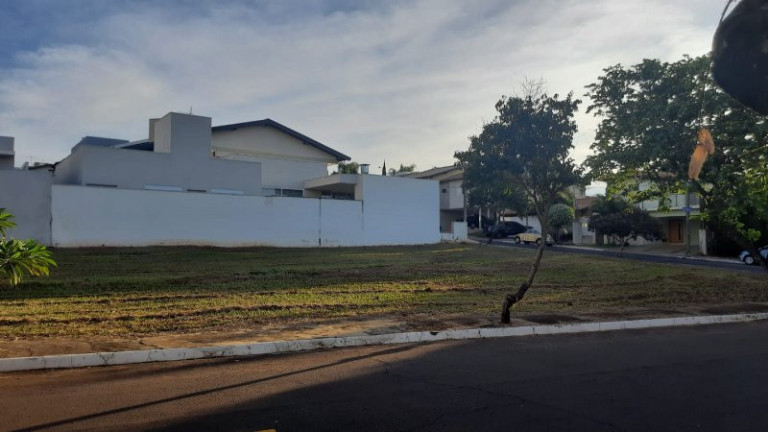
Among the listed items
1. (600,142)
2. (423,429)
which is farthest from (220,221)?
(423,429)

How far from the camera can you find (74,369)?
7047mm

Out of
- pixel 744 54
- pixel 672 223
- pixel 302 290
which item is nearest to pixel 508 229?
pixel 672 223

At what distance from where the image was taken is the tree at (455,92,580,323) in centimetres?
1102

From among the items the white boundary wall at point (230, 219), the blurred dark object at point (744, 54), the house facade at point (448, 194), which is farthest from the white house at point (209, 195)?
the blurred dark object at point (744, 54)

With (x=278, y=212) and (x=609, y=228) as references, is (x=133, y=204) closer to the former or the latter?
(x=278, y=212)

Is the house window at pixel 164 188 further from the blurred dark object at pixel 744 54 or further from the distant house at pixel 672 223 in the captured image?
the distant house at pixel 672 223

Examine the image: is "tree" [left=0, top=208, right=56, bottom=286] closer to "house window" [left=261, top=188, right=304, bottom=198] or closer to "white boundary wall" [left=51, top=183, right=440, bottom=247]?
"white boundary wall" [left=51, top=183, right=440, bottom=247]

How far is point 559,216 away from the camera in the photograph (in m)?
49.1

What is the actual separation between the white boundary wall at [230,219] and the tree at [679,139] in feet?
51.5

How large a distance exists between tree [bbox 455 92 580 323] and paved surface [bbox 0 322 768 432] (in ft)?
12.3

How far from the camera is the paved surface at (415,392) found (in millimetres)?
4980

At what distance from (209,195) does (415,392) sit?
22616mm

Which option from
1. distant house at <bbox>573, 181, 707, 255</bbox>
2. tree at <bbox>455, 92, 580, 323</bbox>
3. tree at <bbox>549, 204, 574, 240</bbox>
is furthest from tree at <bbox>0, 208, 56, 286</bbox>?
tree at <bbox>549, 204, 574, 240</bbox>

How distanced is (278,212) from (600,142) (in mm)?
16364
